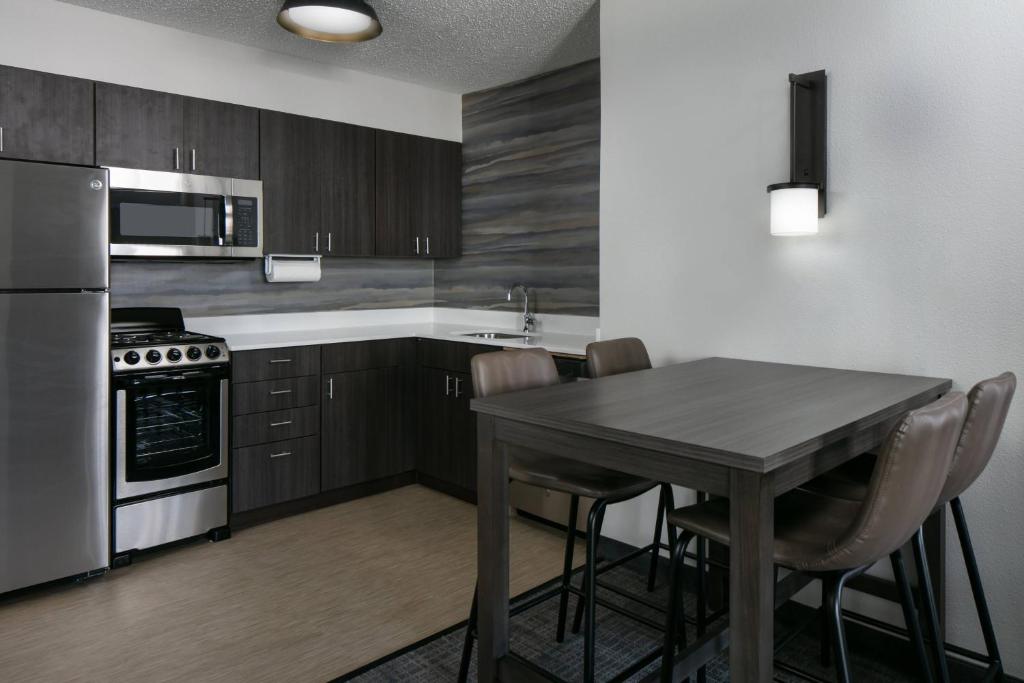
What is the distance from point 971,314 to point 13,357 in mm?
3473

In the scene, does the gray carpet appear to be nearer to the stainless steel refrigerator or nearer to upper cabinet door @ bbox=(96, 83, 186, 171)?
the stainless steel refrigerator

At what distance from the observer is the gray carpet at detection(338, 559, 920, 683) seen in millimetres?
2338

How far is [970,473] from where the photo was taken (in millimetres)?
1858

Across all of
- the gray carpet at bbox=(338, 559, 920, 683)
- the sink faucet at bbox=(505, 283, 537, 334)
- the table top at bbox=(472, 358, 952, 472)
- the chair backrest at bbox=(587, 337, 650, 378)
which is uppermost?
the sink faucet at bbox=(505, 283, 537, 334)

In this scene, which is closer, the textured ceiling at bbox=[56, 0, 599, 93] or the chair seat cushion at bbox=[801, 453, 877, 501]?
the chair seat cushion at bbox=[801, 453, 877, 501]

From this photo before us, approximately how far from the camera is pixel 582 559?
11.0 ft

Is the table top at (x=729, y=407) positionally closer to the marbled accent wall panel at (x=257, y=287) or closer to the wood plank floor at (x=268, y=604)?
the wood plank floor at (x=268, y=604)

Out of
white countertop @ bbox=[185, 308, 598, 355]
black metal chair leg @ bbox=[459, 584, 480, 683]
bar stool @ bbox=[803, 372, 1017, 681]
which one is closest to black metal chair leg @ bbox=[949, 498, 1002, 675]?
bar stool @ bbox=[803, 372, 1017, 681]

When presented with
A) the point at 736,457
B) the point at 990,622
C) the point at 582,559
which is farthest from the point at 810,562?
the point at 582,559

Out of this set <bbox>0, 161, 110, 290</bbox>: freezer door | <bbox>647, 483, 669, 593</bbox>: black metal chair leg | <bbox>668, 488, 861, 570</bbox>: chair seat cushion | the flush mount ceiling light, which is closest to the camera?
<bbox>668, 488, 861, 570</bbox>: chair seat cushion

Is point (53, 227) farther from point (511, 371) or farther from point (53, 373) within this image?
point (511, 371)

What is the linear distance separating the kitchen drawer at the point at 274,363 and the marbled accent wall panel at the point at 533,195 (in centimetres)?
141

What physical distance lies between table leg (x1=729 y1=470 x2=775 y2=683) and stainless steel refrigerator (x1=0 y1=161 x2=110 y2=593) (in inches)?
108

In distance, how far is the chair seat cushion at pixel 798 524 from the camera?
5.20 feet
